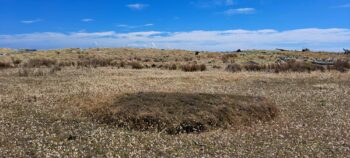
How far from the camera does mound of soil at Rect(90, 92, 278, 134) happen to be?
1205 centimetres

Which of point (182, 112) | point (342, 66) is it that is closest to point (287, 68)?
point (342, 66)

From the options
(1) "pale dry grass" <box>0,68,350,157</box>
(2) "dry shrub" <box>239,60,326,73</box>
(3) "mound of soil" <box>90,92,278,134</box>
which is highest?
(2) "dry shrub" <box>239,60,326,73</box>

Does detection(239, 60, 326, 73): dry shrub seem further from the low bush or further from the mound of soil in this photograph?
the mound of soil

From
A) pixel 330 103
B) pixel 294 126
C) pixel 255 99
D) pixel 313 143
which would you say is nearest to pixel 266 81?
pixel 330 103

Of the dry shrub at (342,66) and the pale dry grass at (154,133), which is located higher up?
the dry shrub at (342,66)

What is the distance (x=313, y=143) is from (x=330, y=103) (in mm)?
7331

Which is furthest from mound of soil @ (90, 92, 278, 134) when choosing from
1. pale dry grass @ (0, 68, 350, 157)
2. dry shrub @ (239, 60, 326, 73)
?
dry shrub @ (239, 60, 326, 73)

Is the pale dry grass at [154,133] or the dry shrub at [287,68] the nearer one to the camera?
the pale dry grass at [154,133]

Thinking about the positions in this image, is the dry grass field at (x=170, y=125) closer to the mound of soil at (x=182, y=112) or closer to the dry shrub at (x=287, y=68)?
the mound of soil at (x=182, y=112)

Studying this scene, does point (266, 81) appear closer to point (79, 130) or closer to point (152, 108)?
→ point (152, 108)

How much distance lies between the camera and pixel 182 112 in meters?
12.6

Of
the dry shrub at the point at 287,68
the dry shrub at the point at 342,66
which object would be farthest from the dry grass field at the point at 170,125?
the dry shrub at the point at 342,66

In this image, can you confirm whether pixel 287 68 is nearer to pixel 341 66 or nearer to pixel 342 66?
pixel 341 66

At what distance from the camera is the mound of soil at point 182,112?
1205cm
